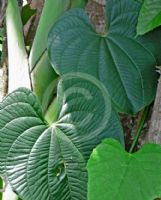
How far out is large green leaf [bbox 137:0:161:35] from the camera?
0.84 meters

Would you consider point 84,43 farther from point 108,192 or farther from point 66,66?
point 108,192

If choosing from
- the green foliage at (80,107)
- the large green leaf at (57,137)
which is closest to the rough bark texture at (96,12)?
the green foliage at (80,107)

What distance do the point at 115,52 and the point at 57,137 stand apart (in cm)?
20

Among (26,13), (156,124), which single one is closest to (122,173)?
(156,124)

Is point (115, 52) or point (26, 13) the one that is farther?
point (26, 13)

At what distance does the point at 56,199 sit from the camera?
78 cm

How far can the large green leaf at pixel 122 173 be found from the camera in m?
0.70

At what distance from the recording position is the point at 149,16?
84cm

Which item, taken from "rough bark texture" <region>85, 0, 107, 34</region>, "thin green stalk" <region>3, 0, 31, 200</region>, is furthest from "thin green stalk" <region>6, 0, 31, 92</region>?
"rough bark texture" <region>85, 0, 107, 34</region>

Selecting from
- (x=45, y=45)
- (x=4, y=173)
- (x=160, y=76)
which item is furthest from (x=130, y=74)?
(x=4, y=173)

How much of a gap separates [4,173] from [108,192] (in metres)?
0.19

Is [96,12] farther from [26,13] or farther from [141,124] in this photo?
[141,124]

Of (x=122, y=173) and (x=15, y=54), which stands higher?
(x=15, y=54)

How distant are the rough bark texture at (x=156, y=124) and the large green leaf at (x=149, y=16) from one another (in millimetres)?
102
